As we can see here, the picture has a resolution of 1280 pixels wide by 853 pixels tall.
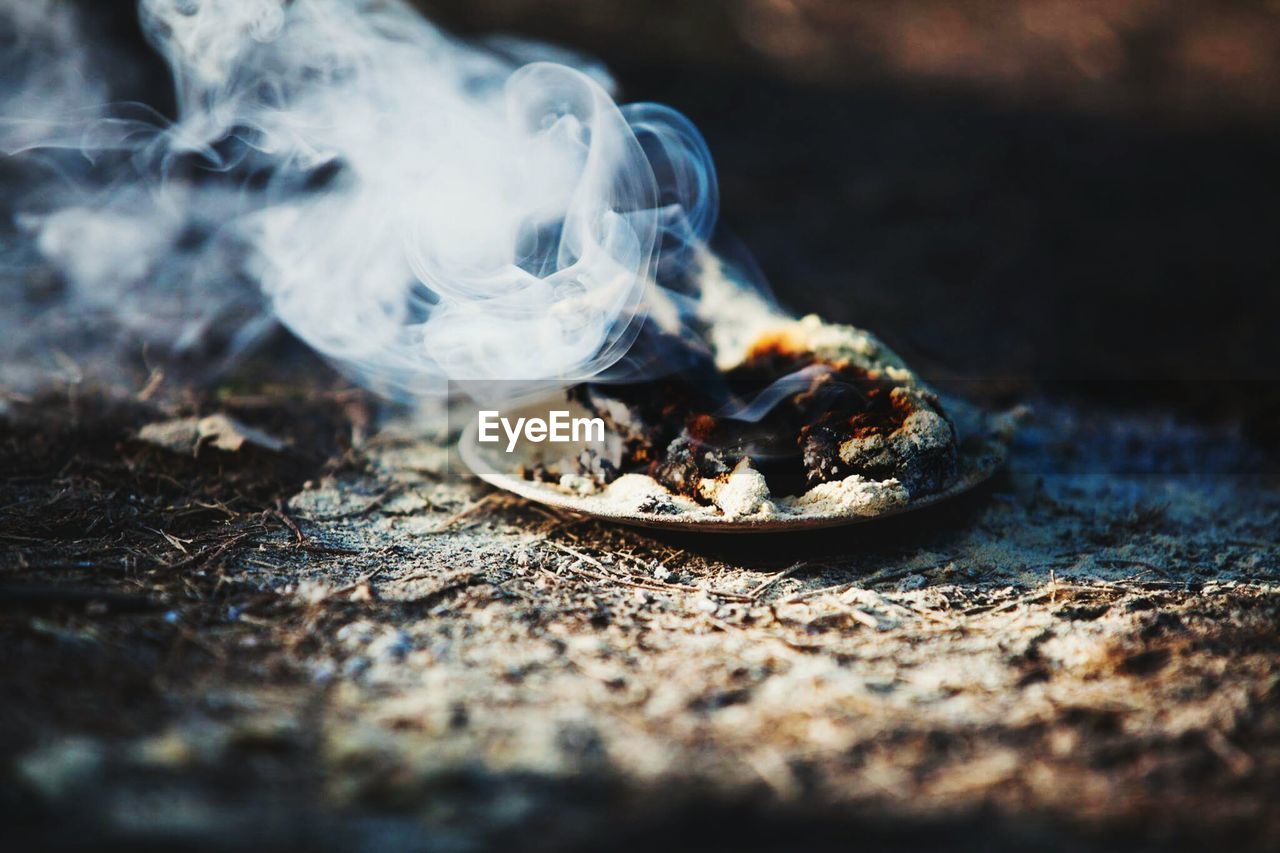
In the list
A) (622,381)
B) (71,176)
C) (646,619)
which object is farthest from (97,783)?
(71,176)

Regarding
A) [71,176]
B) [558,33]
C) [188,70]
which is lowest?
[71,176]

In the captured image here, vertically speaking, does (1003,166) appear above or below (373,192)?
above

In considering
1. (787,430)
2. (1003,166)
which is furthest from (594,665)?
(1003,166)

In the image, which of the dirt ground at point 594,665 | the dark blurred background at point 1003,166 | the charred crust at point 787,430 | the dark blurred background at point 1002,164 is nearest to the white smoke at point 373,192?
the charred crust at point 787,430

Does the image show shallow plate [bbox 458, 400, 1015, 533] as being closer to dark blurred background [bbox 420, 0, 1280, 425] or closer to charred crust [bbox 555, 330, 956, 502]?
charred crust [bbox 555, 330, 956, 502]

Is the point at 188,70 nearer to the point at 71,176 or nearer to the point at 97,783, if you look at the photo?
the point at 71,176

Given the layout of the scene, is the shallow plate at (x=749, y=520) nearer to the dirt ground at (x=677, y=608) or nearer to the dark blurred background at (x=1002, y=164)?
the dirt ground at (x=677, y=608)

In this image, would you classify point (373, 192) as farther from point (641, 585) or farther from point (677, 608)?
point (677, 608)
